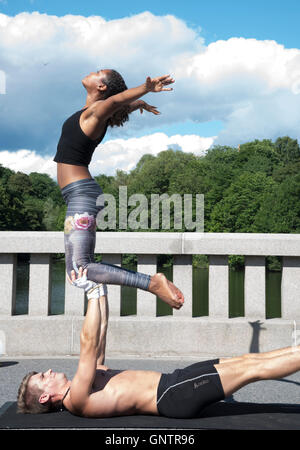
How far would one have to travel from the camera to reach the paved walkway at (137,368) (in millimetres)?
4500

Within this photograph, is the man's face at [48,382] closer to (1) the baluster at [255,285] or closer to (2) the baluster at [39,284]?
(2) the baluster at [39,284]

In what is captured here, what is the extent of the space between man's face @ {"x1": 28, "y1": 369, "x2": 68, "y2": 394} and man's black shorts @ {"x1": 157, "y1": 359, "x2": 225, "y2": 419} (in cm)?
67

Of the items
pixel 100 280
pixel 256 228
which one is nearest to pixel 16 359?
pixel 100 280

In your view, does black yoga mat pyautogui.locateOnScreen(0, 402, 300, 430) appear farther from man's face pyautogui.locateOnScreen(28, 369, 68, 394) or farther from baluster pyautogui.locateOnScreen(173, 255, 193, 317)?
baluster pyautogui.locateOnScreen(173, 255, 193, 317)

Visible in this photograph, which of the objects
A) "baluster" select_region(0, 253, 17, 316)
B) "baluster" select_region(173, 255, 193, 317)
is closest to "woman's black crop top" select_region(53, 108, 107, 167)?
"baluster" select_region(173, 255, 193, 317)

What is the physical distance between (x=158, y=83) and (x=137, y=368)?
9.81 feet

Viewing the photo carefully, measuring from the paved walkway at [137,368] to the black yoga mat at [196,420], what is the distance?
3.65 feet

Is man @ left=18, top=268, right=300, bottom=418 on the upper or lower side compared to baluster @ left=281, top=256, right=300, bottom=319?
lower

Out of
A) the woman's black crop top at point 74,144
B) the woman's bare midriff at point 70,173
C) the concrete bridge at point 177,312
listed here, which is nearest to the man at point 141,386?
the woman's bare midriff at point 70,173

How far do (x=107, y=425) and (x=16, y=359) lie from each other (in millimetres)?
3028

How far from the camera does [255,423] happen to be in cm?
298

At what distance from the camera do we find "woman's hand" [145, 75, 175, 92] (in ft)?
11.1

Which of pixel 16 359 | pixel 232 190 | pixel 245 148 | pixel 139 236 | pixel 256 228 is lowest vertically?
pixel 16 359
